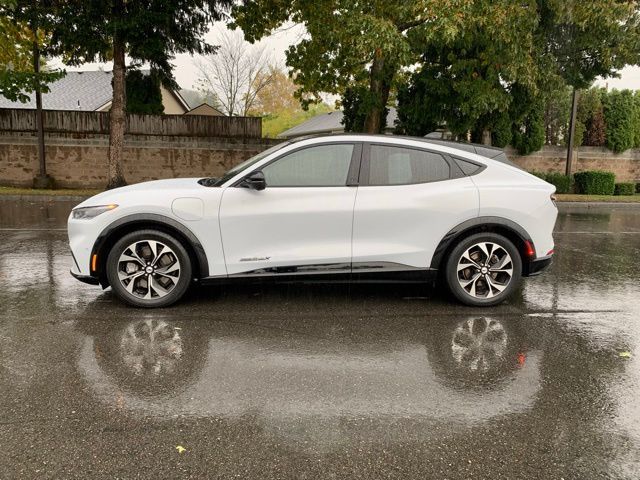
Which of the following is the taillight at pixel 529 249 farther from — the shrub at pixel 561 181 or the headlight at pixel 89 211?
the shrub at pixel 561 181

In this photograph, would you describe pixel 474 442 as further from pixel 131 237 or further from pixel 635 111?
pixel 635 111

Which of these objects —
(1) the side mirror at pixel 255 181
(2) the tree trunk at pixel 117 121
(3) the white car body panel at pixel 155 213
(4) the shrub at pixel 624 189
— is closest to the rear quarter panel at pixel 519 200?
(1) the side mirror at pixel 255 181

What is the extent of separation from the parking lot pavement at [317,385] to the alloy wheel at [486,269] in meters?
0.26

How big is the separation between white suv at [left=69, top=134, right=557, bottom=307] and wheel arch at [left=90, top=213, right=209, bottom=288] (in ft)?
0.03

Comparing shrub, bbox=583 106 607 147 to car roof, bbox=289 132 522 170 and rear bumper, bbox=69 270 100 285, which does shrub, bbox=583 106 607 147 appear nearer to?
car roof, bbox=289 132 522 170

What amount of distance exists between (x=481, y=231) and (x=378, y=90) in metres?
14.5

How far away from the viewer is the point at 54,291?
18.3 feet

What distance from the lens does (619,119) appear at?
2447 cm

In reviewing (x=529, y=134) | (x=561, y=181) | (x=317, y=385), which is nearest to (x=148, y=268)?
(x=317, y=385)

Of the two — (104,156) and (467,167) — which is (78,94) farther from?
(467,167)

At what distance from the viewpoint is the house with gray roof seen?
111 ft

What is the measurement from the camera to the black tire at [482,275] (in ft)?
16.7

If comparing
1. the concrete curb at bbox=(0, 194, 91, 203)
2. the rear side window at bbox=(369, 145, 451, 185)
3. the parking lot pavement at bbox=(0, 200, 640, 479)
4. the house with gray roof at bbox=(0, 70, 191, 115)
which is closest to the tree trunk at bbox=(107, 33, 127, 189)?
the concrete curb at bbox=(0, 194, 91, 203)

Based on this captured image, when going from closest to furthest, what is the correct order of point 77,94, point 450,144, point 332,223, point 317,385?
point 317,385
point 332,223
point 450,144
point 77,94
